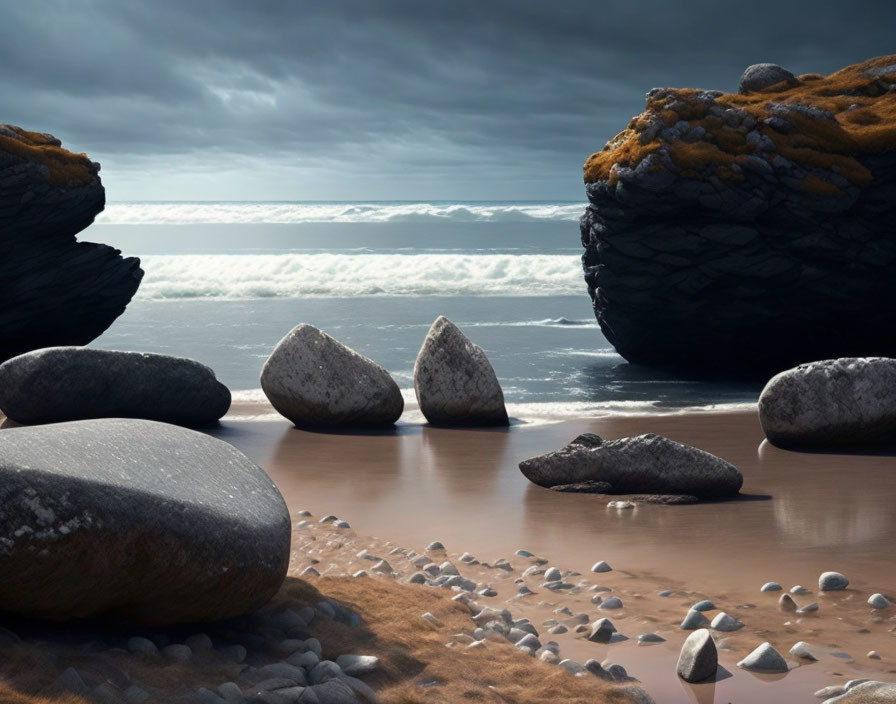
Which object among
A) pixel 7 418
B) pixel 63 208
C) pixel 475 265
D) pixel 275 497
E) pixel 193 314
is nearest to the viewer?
pixel 275 497

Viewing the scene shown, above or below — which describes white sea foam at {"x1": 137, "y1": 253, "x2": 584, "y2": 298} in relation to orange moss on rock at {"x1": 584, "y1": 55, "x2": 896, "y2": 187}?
below

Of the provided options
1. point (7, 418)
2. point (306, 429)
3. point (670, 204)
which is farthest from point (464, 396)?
point (670, 204)

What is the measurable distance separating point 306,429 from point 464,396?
6.58 feet

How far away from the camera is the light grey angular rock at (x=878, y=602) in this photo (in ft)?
20.3

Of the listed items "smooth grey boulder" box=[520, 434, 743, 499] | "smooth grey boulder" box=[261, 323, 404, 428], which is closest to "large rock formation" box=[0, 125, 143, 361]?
"smooth grey boulder" box=[261, 323, 404, 428]

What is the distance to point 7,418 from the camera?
12.8 metres

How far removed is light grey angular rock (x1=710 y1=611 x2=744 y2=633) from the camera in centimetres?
584

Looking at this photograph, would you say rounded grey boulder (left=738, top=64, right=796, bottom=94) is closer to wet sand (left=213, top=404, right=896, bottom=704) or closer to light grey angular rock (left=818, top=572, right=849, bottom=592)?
wet sand (left=213, top=404, right=896, bottom=704)

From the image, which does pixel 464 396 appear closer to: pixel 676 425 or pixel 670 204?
pixel 676 425

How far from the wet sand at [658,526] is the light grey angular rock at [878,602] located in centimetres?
7

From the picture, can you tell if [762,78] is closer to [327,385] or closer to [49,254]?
[327,385]

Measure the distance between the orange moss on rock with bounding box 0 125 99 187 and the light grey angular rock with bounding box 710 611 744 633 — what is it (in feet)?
→ 58.6

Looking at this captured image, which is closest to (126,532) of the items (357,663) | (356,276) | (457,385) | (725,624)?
(357,663)

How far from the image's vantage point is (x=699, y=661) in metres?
5.16
